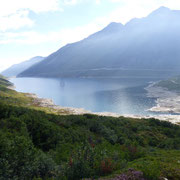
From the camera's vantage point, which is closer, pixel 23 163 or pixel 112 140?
pixel 23 163

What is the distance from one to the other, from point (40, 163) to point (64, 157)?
9.89 feet

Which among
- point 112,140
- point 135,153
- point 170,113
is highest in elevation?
point 135,153

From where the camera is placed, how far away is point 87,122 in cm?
4006

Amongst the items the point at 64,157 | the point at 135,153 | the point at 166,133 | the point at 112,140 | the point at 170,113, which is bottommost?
the point at 170,113

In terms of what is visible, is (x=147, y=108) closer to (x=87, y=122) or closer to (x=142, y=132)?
(x=142, y=132)

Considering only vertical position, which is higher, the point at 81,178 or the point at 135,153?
the point at 81,178

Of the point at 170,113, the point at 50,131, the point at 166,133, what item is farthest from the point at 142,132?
the point at 170,113

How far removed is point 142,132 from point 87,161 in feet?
111

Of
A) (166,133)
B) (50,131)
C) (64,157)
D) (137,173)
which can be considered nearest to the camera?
(137,173)

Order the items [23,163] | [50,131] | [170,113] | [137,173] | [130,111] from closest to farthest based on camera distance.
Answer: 1. [137,173]
2. [23,163]
3. [50,131]
4. [170,113]
5. [130,111]

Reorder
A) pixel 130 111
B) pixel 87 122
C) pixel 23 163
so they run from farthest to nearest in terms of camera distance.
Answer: pixel 130 111 → pixel 87 122 → pixel 23 163

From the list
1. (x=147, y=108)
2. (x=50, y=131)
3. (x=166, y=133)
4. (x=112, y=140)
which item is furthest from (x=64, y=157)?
(x=147, y=108)

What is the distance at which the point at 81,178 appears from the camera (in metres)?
10.3

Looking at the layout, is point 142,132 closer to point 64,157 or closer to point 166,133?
point 166,133
